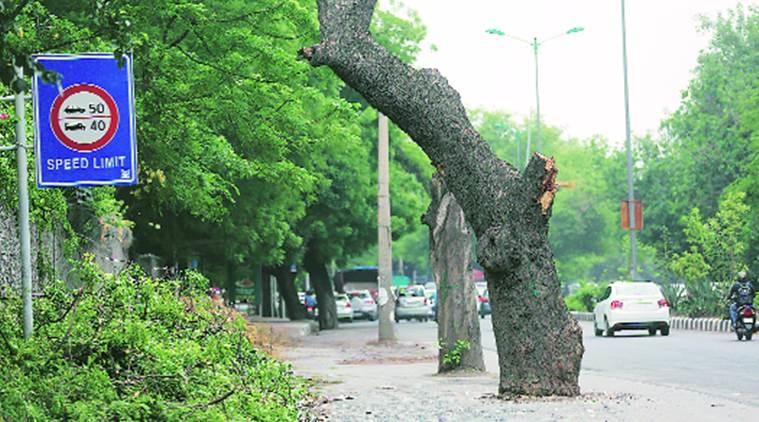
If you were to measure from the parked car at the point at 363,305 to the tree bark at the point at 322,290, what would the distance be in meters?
14.6

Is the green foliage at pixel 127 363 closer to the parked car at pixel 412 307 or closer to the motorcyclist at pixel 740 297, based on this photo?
the motorcyclist at pixel 740 297

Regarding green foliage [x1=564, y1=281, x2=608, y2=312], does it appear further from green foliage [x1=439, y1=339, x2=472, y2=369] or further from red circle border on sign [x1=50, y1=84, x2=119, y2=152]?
red circle border on sign [x1=50, y1=84, x2=119, y2=152]

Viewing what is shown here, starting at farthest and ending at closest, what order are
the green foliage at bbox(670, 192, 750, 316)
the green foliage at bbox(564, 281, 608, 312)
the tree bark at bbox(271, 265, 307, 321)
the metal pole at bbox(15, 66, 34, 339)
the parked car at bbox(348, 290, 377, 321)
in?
the parked car at bbox(348, 290, 377, 321)
the tree bark at bbox(271, 265, 307, 321)
the green foliage at bbox(564, 281, 608, 312)
the green foliage at bbox(670, 192, 750, 316)
the metal pole at bbox(15, 66, 34, 339)

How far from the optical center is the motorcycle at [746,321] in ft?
100

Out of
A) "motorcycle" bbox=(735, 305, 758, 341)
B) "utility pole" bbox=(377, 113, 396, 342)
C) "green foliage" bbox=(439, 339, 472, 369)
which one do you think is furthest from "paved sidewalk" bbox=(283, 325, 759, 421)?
"utility pole" bbox=(377, 113, 396, 342)

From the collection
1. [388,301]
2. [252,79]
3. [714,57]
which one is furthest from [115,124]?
[714,57]

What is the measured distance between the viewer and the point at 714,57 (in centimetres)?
7425

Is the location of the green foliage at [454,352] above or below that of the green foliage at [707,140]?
below

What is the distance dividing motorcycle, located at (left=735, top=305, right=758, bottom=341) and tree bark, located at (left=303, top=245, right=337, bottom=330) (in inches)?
991

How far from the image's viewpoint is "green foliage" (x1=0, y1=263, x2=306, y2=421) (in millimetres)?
9289

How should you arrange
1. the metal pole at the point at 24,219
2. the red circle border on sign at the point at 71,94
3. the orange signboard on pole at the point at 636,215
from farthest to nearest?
the orange signboard on pole at the point at 636,215 → the red circle border on sign at the point at 71,94 → the metal pole at the point at 24,219

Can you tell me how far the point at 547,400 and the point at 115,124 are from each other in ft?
20.3

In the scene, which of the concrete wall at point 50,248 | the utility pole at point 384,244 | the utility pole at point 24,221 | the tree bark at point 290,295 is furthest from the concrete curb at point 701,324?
the utility pole at point 24,221

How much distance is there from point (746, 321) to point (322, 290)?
27890 mm
